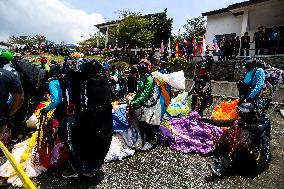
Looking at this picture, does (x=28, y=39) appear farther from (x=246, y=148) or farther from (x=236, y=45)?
(x=246, y=148)

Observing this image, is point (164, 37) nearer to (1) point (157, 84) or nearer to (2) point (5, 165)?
(1) point (157, 84)

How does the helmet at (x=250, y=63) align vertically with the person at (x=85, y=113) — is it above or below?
above

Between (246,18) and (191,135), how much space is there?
1495cm

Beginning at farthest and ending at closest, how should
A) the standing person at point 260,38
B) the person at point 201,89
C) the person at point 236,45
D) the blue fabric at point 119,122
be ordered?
the person at point 236,45, the standing person at point 260,38, the person at point 201,89, the blue fabric at point 119,122

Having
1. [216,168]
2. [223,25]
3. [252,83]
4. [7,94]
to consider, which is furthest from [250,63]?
[223,25]

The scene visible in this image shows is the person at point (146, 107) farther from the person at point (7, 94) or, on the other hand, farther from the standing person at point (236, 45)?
the standing person at point (236, 45)

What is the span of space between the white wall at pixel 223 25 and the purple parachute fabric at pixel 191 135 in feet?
50.9

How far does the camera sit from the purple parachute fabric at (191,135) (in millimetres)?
6586

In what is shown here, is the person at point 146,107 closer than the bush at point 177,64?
Yes

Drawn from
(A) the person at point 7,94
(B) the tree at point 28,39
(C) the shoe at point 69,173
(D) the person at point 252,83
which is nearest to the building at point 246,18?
(D) the person at point 252,83

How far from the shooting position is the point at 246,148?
17.5 ft

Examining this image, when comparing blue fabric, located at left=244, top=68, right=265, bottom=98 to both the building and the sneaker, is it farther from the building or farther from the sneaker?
the building

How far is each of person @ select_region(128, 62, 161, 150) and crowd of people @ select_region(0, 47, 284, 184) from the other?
0.07 ft

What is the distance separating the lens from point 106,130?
5.00m
